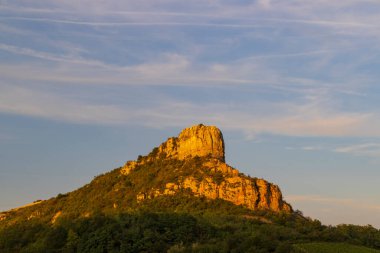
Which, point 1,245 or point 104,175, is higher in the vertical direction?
point 104,175

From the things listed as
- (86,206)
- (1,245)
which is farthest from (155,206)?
(1,245)

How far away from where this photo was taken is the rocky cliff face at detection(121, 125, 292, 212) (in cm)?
9456

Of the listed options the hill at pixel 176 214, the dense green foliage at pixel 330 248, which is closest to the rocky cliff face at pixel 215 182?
the hill at pixel 176 214

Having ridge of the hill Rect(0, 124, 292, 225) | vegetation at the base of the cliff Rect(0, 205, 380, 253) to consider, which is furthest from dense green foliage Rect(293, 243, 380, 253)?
ridge of the hill Rect(0, 124, 292, 225)

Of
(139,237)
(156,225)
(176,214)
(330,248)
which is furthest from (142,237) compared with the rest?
(330,248)

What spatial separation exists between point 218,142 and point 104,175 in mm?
28816

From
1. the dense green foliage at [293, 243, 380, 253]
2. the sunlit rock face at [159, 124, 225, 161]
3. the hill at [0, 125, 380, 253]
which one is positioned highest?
the sunlit rock face at [159, 124, 225, 161]

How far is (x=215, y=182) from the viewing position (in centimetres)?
9706

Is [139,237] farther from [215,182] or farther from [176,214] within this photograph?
[215,182]

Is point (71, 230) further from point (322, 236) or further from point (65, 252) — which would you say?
point (322, 236)

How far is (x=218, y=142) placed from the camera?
109000mm

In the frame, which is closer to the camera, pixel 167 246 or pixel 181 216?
pixel 167 246

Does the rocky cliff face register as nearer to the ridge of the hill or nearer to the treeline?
the ridge of the hill

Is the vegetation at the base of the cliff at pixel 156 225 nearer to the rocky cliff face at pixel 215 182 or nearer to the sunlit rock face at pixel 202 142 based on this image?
the rocky cliff face at pixel 215 182
